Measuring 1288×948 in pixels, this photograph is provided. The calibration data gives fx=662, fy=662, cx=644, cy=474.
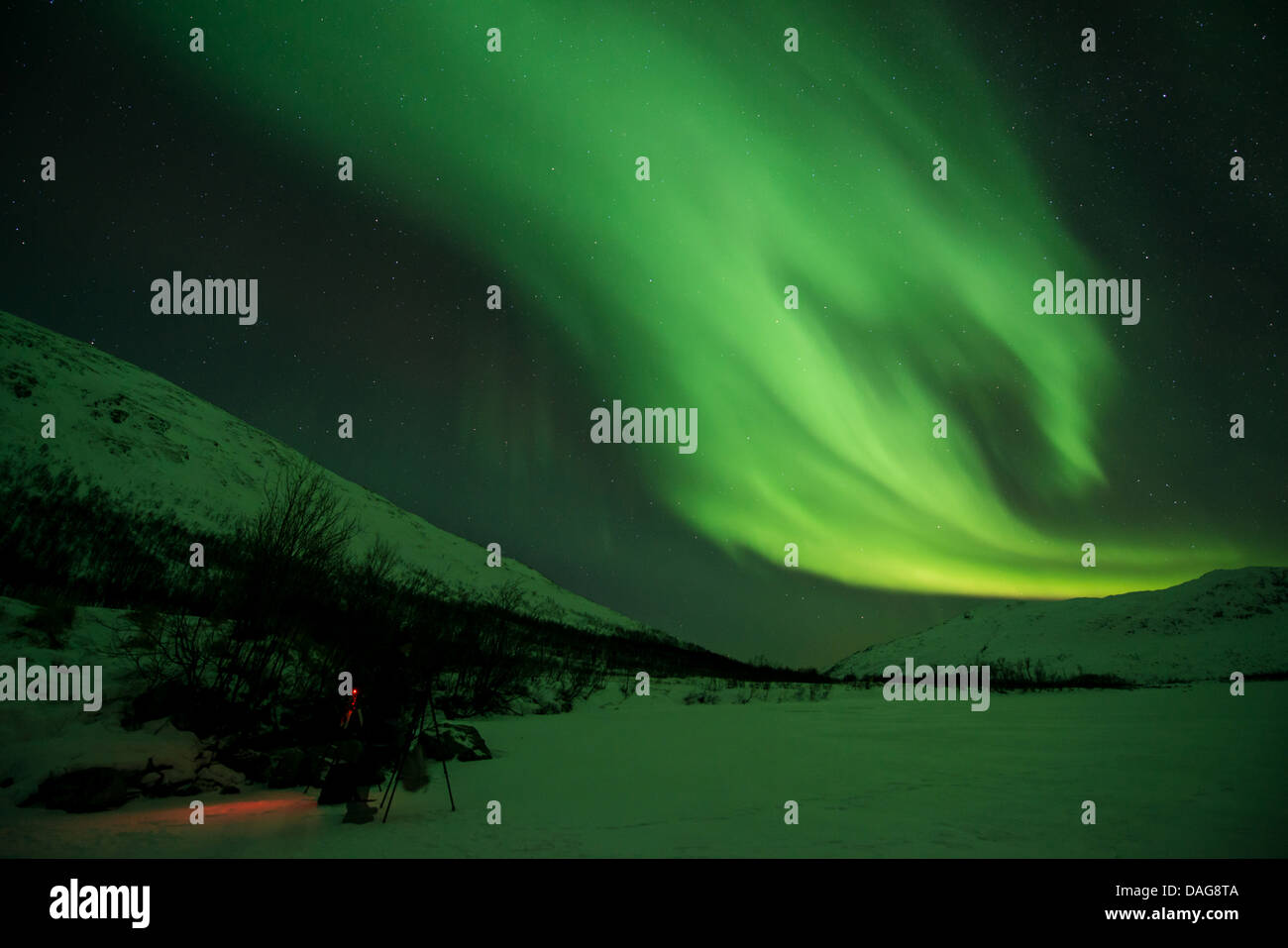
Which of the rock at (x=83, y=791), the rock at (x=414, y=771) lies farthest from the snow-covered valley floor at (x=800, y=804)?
the rock at (x=414, y=771)

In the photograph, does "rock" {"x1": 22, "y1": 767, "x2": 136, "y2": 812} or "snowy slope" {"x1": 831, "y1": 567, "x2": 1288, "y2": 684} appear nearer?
"rock" {"x1": 22, "y1": 767, "x2": 136, "y2": 812}

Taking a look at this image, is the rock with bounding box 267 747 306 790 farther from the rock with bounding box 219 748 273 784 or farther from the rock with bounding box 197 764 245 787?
the rock with bounding box 197 764 245 787

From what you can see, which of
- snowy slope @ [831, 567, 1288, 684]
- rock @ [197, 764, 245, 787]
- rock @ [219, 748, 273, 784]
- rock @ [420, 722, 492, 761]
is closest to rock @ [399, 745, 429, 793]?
rock @ [197, 764, 245, 787]

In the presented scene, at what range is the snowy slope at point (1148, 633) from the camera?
2067 inches

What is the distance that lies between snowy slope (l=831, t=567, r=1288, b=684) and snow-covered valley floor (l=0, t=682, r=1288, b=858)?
138 feet

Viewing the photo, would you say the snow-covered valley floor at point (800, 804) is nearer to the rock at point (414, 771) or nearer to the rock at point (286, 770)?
the rock at point (286, 770)

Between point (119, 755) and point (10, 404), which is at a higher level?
point (10, 404)

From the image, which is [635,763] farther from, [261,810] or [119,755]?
[119,755]

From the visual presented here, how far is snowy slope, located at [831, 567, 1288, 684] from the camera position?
5250 cm

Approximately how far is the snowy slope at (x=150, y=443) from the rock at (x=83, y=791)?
2945 inches

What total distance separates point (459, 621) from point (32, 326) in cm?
14184
